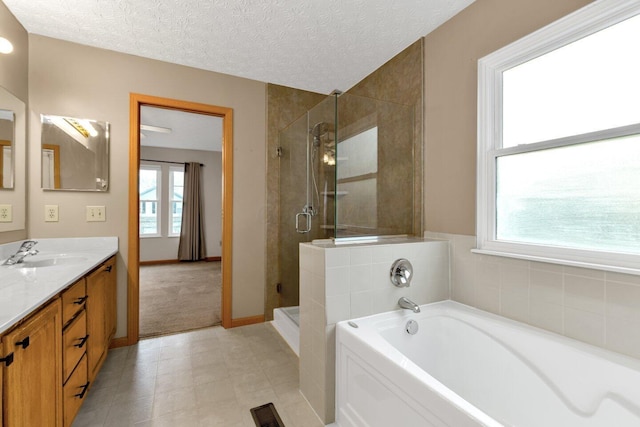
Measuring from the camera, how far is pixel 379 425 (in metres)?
1.18

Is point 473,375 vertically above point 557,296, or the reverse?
point 557,296

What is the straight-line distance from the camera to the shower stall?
2.08 m

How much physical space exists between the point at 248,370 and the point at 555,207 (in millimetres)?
2194

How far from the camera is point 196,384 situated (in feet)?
6.13

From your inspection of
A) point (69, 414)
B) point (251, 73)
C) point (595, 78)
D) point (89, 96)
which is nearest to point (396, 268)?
point (595, 78)

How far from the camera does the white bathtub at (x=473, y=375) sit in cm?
102

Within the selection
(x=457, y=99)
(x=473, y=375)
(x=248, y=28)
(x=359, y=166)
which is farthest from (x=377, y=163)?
(x=473, y=375)

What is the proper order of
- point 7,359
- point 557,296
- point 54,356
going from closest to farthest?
point 7,359
point 54,356
point 557,296

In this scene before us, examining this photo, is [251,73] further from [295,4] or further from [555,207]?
[555,207]

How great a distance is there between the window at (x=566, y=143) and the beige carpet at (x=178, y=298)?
2.77m

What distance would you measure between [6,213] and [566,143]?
3.34 metres

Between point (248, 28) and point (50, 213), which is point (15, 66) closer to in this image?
point (50, 213)

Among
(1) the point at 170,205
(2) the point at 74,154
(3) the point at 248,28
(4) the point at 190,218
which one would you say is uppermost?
(3) the point at 248,28

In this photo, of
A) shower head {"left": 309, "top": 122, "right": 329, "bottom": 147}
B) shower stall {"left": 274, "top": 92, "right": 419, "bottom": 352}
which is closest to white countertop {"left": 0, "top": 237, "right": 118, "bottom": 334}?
shower stall {"left": 274, "top": 92, "right": 419, "bottom": 352}
